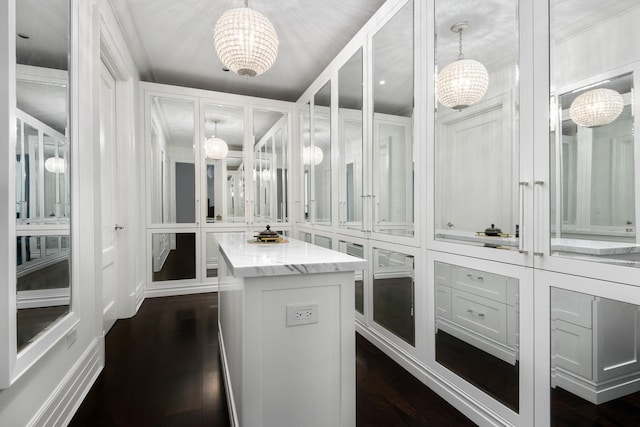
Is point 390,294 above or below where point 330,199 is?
below

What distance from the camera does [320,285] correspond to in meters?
1.43

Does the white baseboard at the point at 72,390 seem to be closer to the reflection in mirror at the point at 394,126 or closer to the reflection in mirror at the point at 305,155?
the reflection in mirror at the point at 394,126

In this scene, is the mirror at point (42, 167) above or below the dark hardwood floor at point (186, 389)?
above

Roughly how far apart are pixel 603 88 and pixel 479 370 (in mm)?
1471

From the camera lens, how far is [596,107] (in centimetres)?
121

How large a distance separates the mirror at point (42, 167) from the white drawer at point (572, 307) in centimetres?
223

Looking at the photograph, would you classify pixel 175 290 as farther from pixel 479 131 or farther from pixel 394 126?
pixel 479 131

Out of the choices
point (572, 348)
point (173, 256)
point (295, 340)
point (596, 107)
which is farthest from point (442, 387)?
point (173, 256)

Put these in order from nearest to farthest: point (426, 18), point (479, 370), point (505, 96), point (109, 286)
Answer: point (505, 96) → point (479, 370) → point (426, 18) → point (109, 286)

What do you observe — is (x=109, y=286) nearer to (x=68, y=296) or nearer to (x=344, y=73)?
(x=68, y=296)

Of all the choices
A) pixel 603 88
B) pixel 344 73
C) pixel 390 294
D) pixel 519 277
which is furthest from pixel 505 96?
pixel 344 73

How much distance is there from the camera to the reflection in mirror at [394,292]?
231cm

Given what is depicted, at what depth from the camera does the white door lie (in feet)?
9.53

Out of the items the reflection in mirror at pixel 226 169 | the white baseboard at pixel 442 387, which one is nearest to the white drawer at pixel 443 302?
the white baseboard at pixel 442 387
